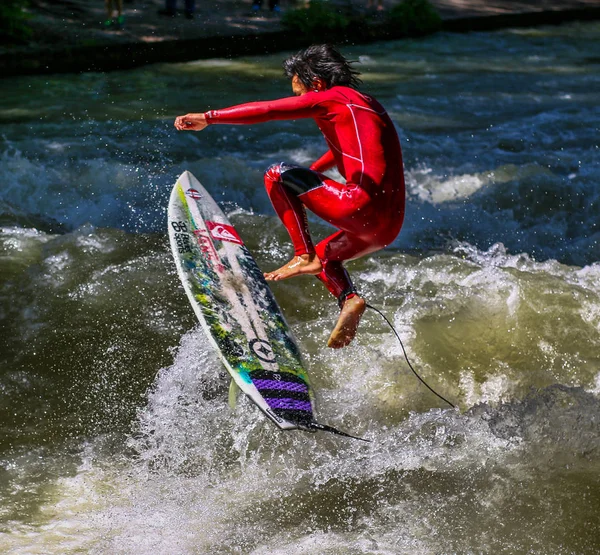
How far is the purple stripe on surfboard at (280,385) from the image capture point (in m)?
4.00

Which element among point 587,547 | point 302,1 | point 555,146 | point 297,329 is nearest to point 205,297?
point 297,329

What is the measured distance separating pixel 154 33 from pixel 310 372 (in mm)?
9203

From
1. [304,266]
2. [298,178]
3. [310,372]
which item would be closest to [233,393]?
[304,266]

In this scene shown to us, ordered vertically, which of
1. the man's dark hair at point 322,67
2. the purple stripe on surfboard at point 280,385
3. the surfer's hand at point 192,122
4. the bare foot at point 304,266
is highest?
the man's dark hair at point 322,67

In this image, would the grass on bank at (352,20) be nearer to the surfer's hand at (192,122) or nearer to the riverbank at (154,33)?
the riverbank at (154,33)

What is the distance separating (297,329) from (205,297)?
1.05 meters

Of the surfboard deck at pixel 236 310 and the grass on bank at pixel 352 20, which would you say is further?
the grass on bank at pixel 352 20

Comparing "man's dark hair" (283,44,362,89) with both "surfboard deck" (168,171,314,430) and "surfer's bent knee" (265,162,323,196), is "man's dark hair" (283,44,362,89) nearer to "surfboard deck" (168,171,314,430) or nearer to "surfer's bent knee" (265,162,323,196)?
"surfer's bent knee" (265,162,323,196)

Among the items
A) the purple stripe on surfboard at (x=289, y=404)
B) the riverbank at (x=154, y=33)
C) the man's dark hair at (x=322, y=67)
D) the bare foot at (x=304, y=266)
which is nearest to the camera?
the purple stripe on surfboard at (x=289, y=404)

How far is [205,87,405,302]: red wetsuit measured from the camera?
3994 millimetres

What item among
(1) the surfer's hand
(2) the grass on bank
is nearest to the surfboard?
(1) the surfer's hand

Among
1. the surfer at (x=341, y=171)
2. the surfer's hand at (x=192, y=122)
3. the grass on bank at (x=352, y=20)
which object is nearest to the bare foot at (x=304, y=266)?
the surfer at (x=341, y=171)

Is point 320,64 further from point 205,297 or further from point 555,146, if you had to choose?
point 555,146

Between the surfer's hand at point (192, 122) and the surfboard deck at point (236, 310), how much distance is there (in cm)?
81
